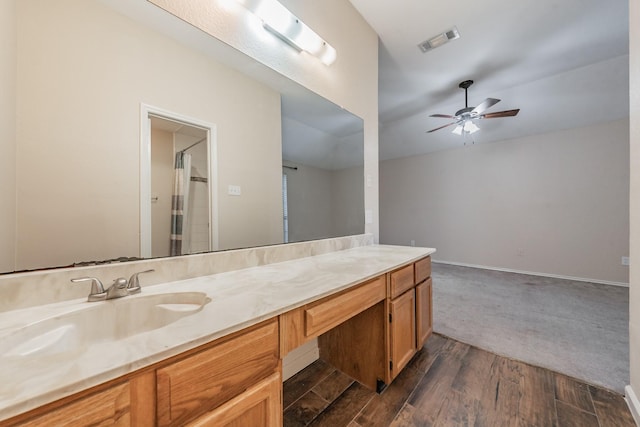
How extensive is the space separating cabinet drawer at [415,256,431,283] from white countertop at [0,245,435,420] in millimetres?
456

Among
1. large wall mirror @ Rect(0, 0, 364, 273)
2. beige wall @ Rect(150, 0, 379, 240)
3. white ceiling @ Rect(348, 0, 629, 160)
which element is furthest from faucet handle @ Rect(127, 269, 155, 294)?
white ceiling @ Rect(348, 0, 629, 160)

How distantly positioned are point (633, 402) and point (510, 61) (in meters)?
3.18

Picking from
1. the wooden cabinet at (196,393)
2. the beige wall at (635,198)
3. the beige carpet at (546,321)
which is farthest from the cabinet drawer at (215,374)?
the beige carpet at (546,321)

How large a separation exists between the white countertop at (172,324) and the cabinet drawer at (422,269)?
46 centimetres

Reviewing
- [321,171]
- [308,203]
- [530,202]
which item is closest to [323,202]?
[308,203]

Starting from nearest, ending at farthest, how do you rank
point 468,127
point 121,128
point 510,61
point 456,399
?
point 121,128 < point 456,399 < point 510,61 < point 468,127

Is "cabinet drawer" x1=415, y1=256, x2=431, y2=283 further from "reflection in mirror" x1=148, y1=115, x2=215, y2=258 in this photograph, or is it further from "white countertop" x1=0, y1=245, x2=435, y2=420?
"reflection in mirror" x1=148, y1=115, x2=215, y2=258

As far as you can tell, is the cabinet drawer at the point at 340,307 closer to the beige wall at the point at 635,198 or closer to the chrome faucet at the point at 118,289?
the chrome faucet at the point at 118,289

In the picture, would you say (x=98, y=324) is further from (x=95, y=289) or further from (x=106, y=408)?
(x=106, y=408)

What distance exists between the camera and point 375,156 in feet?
7.80

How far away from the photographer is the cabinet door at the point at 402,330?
4.59 ft

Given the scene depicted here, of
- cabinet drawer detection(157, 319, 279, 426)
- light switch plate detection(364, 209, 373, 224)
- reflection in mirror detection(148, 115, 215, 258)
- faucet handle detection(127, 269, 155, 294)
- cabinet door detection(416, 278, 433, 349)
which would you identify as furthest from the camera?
light switch plate detection(364, 209, 373, 224)

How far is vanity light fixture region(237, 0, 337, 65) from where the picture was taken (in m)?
1.32

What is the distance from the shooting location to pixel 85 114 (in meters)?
0.84
